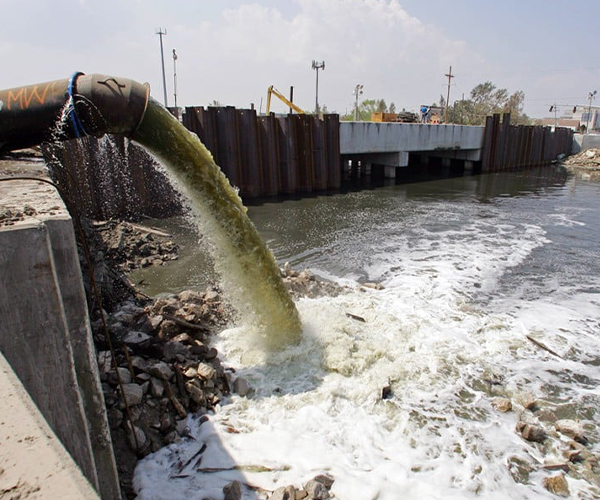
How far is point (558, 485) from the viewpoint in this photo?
12.6 ft

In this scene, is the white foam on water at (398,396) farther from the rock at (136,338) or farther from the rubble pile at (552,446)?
the rock at (136,338)

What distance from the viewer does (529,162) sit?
114 feet

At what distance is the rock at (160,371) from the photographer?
178 inches

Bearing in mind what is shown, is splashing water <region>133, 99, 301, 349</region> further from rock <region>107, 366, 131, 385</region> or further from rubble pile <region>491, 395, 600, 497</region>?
rubble pile <region>491, 395, 600, 497</region>

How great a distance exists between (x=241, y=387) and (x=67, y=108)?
3.83 m

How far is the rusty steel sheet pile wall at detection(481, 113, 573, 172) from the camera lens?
29547mm

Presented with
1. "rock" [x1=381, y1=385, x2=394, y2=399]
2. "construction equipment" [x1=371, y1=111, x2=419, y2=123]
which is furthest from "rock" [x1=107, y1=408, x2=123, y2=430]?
"construction equipment" [x1=371, y1=111, x2=419, y2=123]

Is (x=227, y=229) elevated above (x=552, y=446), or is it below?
above

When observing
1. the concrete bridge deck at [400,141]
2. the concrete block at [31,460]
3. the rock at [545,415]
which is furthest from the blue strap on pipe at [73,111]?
the concrete bridge deck at [400,141]

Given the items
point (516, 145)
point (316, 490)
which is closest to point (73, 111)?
point (316, 490)

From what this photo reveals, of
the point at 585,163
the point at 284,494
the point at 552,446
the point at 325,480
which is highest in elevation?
the point at 585,163

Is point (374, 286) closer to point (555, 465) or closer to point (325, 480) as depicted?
point (555, 465)

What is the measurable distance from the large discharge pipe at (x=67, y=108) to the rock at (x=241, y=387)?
3.45 metres

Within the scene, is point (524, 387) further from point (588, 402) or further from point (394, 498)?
point (394, 498)
